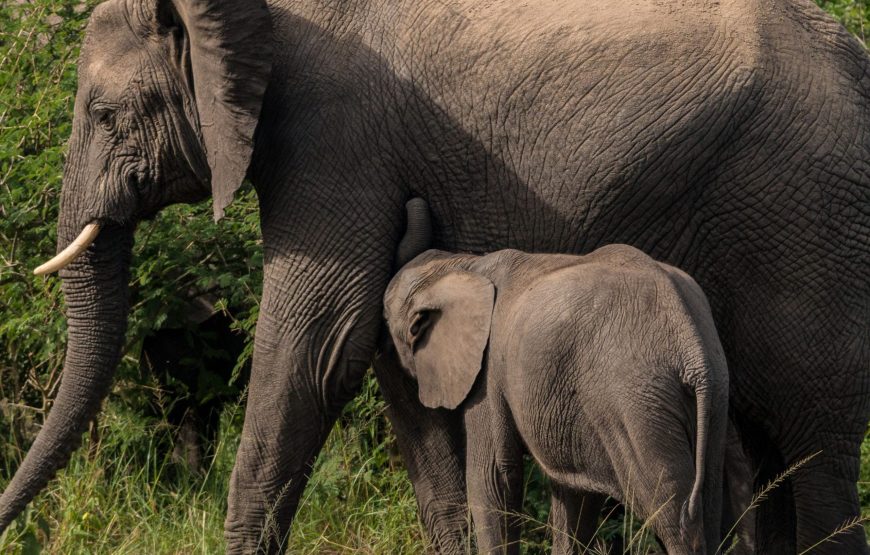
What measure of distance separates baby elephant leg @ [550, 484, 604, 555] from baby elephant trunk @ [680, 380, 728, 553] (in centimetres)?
59

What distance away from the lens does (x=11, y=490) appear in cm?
546

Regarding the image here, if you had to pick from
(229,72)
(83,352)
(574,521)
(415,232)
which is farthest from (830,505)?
(83,352)

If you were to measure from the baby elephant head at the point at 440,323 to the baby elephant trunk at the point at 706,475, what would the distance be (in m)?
0.84

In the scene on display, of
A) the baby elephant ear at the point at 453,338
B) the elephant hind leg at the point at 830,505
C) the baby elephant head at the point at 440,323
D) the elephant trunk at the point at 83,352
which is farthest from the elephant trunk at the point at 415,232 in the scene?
the elephant hind leg at the point at 830,505

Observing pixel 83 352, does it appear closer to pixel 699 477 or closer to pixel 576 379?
pixel 576 379

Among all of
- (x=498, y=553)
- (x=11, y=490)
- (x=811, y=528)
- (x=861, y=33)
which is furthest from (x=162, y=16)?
(x=861, y=33)

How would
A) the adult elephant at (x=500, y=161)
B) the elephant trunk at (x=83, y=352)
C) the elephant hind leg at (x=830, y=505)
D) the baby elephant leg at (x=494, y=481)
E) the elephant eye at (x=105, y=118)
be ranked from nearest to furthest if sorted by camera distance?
the baby elephant leg at (x=494, y=481)
the adult elephant at (x=500, y=161)
the elephant hind leg at (x=830, y=505)
the elephant eye at (x=105, y=118)
the elephant trunk at (x=83, y=352)

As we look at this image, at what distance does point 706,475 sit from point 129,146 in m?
2.19

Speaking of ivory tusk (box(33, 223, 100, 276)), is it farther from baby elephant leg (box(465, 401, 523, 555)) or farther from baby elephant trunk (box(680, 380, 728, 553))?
baby elephant trunk (box(680, 380, 728, 553))

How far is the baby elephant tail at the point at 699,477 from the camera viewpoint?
4227mm

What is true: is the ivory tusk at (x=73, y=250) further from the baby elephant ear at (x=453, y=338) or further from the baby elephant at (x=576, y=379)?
the baby elephant ear at (x=453, y=338)

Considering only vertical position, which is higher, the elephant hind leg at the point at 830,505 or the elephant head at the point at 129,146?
the elephant head at the point at 129,146

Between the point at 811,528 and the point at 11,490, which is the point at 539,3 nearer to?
the point at 811,528

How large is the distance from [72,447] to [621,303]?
6.92 feet
